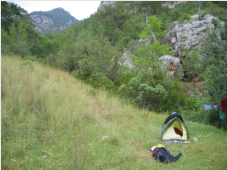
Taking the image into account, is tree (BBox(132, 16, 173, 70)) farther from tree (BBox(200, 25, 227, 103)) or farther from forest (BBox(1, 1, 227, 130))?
tree (BBox(200, 25, 227, 103))

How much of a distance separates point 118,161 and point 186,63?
20251mm

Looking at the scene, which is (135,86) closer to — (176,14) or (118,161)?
(118,161)

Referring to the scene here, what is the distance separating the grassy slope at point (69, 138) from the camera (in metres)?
3.18

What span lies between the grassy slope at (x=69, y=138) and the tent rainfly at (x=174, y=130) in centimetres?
28

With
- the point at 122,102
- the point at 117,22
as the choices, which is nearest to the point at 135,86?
the point at 122,102

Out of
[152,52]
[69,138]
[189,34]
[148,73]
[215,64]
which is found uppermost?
[189,34]

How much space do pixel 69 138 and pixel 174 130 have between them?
11.5ft

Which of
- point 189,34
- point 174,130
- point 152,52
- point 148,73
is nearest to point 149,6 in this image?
point 189,34

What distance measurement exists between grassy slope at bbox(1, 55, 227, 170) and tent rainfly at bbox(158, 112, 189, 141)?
0.28 meters

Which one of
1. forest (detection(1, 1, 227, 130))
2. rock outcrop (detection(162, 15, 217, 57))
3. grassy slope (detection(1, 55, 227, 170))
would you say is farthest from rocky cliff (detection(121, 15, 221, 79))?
grassy slope (detection(1, 55, 227, 170))

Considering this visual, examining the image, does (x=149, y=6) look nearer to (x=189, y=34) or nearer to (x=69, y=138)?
(x=189, y=34)

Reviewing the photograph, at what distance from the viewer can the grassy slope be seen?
318cm

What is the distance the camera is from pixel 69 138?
396 centimetres

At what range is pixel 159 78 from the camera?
1016cm
